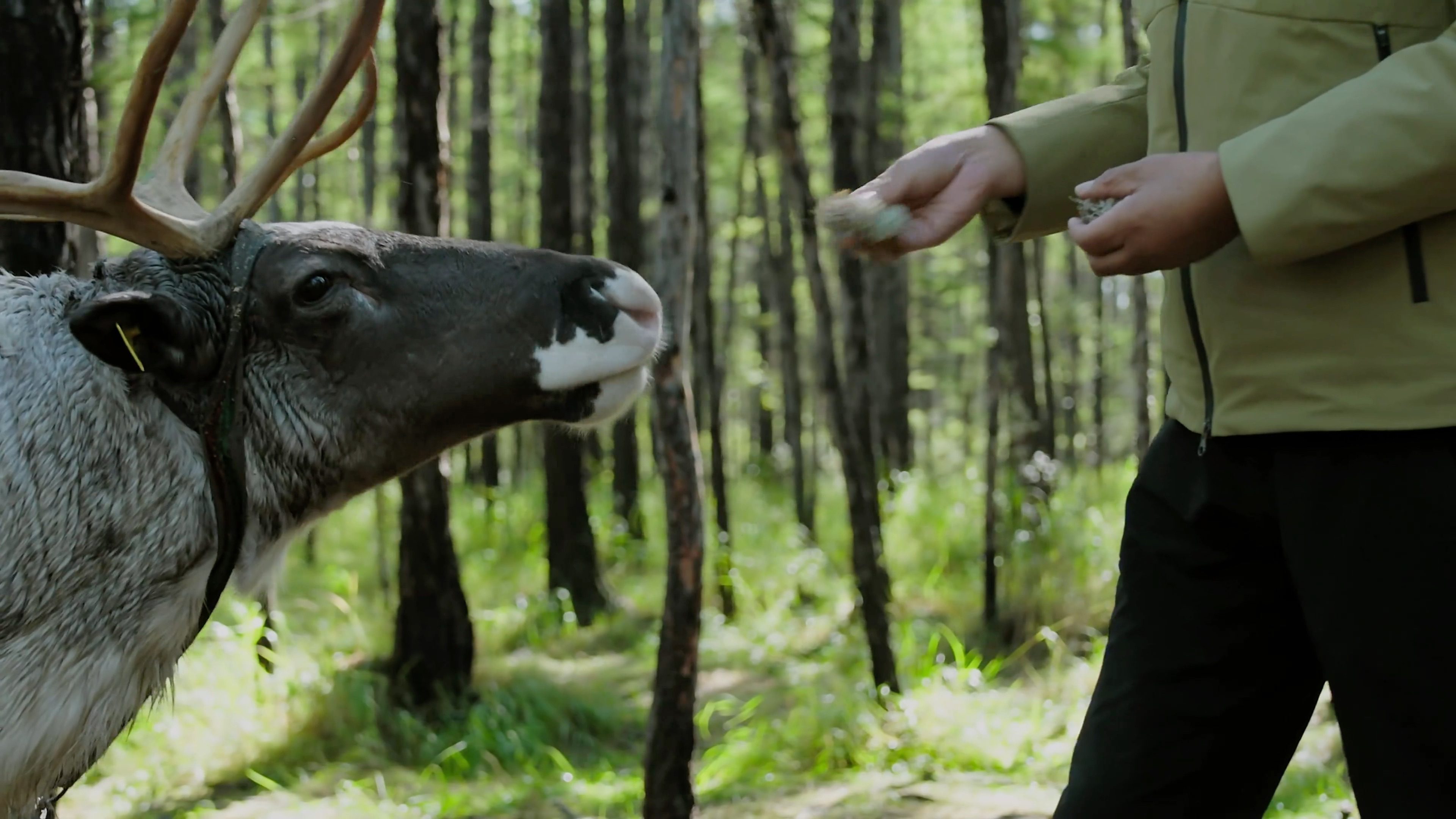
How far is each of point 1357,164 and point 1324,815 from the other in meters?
3.47

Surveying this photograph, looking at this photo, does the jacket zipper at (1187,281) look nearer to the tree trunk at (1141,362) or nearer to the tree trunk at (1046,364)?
the tree trunk at (1141,362)

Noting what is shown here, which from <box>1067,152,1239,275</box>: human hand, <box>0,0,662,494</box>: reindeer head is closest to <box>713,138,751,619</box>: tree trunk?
<box>0,0,662,494</box>: reindeer head

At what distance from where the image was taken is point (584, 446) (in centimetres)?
1135

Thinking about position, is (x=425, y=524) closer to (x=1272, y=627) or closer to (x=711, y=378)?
(x=1272, y=627)

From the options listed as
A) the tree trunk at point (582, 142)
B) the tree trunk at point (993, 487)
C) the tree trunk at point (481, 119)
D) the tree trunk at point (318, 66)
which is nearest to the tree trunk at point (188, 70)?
the tree trunk at point (318, 66)

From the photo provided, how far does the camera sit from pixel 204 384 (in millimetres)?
2451

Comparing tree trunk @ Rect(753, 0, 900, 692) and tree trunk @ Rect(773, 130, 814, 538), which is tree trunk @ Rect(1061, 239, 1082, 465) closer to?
tree trunk @ Rect(773, 130, 814, 538)

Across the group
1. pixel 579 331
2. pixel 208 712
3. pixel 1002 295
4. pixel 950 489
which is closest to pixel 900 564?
pixel 950 489

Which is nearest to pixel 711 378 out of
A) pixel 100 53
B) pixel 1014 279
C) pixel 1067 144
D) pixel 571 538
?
pixel 571 538

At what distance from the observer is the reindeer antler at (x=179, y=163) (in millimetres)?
2389

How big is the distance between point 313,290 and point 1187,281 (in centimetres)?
172

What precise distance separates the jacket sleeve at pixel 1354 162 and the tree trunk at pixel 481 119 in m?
11.2

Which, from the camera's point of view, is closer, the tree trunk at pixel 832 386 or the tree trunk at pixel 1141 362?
the tree trunk at pixel 832 386

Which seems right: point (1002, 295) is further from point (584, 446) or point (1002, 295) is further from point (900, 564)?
point (584, 446)
